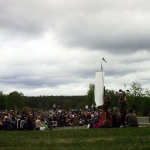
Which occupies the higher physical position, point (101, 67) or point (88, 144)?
point (101, 67)

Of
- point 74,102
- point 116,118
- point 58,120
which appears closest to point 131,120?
point 116,118

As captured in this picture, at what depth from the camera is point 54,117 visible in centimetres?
3941

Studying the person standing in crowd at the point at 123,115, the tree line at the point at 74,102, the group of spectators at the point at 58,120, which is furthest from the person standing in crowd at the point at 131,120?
the tree line at the point at 74,102

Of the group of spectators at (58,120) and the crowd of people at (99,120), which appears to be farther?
the group of spectators at (58,120)

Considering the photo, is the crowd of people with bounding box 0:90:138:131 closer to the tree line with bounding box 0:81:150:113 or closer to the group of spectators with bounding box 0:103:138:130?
the group of spectators with bounding box 0:103:138:130

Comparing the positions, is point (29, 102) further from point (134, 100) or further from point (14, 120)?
point (14, 120)

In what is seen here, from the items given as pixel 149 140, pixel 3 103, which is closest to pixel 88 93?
pixel 3 103

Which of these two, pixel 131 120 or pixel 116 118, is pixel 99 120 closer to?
pixel 116 118

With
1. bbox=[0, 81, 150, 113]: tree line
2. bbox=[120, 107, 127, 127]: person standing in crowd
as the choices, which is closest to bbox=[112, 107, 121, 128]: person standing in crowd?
bbox=[120, 107, 127, 127]: person standing in crowd

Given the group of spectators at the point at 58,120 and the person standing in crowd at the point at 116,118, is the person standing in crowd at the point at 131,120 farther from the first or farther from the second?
the person standing in crowd at the point at 116,118

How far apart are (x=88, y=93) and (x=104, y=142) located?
10727 centimetres

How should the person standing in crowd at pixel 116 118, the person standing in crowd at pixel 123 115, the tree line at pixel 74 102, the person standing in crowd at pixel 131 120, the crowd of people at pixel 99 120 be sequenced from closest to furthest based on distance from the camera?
the person standing in crowd at pixel 131 120 < the crowd of people at pixel 99 120 < the person standing in crowd at pixel 116 118 < the person standing in crowd at pixel 123 115 < the tree line at pixel 74 102

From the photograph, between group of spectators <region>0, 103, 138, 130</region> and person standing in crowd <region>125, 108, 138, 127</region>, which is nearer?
person standing in crowd <region>125, 108, 138, 127</region>

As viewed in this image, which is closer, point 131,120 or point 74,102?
point 131,120
